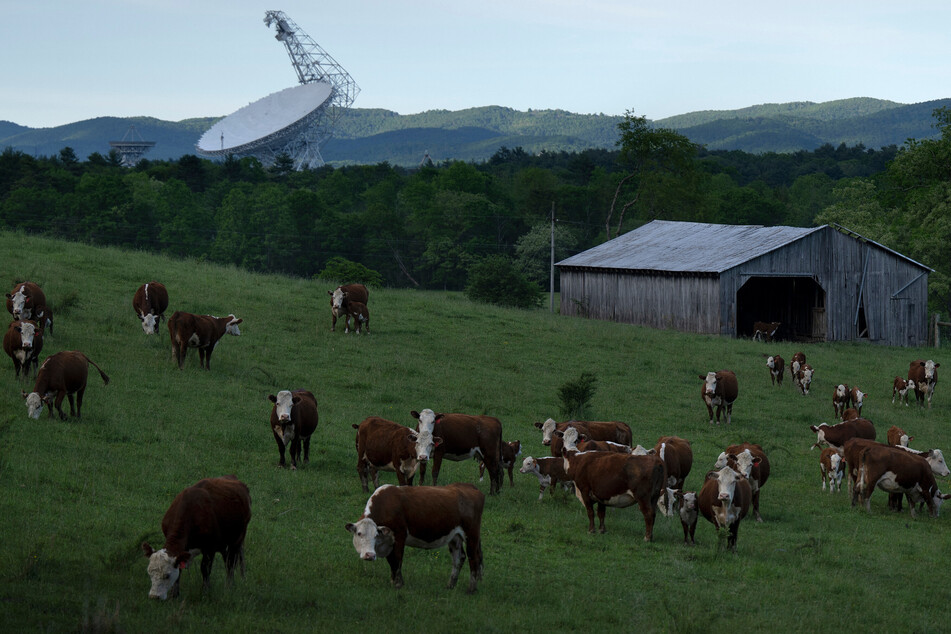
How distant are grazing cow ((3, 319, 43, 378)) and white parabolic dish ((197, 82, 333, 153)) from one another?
90120 mm

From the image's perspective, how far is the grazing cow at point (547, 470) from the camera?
52.5 feet

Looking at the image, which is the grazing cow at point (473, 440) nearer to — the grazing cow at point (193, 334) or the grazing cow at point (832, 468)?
the grazing cow at point (832, 468)

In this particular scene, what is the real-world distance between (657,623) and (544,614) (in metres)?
1.17

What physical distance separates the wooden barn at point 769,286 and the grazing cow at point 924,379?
1460 cm

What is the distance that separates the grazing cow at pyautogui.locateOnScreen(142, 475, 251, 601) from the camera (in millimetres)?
9070

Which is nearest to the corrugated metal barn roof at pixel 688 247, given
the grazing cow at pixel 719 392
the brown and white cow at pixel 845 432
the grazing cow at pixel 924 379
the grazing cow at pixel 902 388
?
the grazing cow at pixel 902 388

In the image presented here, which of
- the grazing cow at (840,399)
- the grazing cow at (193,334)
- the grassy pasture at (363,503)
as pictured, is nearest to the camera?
the grassy pasture at (363,503)

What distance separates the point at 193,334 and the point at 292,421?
8894 mm

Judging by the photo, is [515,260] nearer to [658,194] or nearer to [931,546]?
[658,194]

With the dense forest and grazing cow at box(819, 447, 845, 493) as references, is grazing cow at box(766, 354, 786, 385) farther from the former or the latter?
the dense forest

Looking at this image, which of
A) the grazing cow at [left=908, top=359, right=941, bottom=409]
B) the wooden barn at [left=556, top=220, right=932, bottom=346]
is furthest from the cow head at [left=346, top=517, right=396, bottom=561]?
the wooden barn at [left=556, top=220, right=932, bottom=346]

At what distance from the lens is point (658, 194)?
78188mm

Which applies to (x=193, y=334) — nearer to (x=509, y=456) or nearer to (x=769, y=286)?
(x=509, y=456)

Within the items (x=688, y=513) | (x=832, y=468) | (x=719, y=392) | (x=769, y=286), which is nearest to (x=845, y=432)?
(x=832, y=468)
